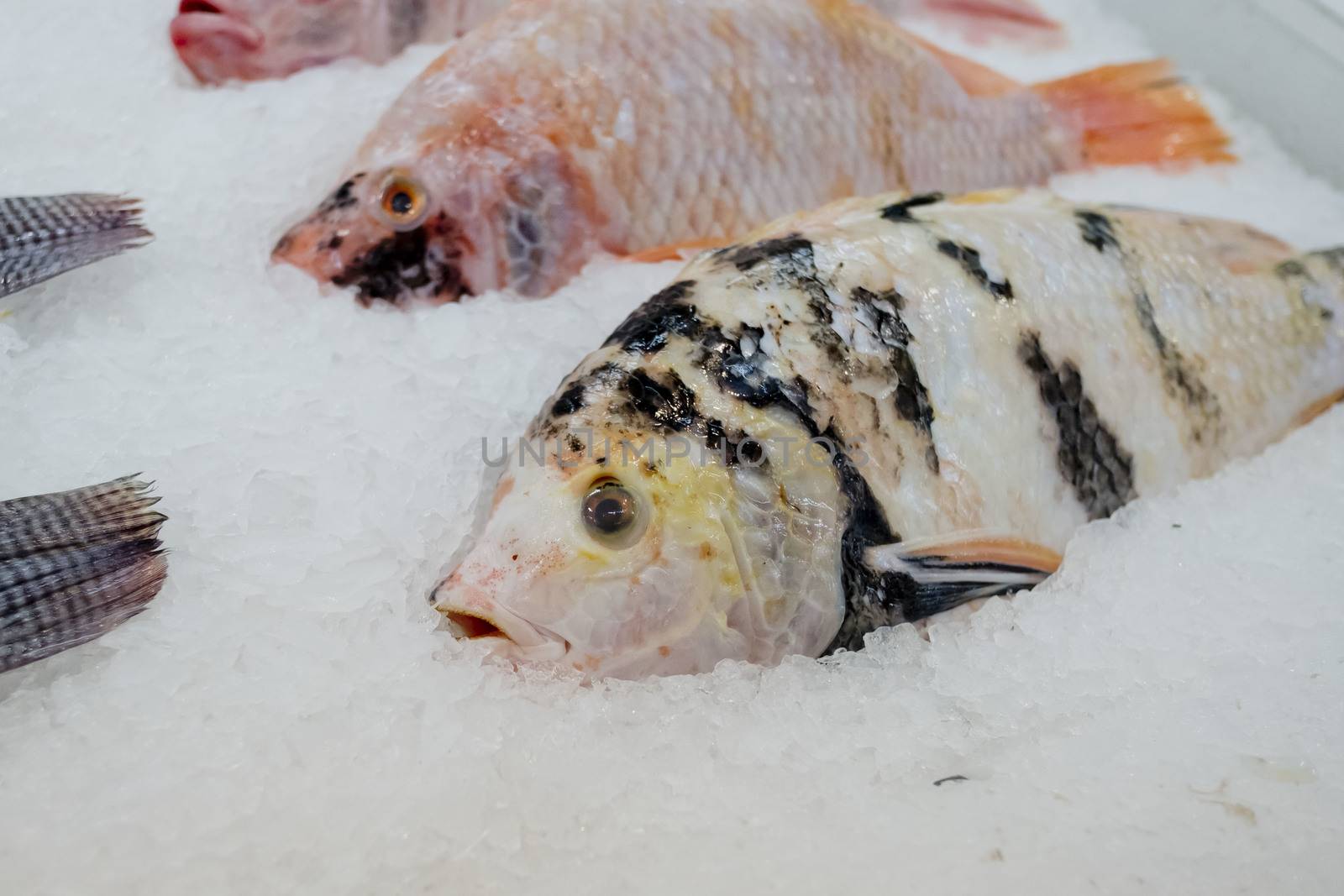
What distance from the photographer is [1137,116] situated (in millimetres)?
2643

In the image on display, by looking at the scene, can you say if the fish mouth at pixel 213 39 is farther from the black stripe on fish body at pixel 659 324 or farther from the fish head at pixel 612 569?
Answer: the fish head at pixel 612 569

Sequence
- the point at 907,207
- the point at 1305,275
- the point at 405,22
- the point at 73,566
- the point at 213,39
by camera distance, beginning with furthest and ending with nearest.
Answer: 1. the point at 405,22
2. the point at 213,39
3. the point at 1305,275
4. the point at 907,207
5. the point at 73,566

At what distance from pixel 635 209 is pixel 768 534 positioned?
997 mm

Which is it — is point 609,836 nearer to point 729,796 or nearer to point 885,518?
point 729,796

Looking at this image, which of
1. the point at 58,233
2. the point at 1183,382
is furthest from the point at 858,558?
the point at 58,233

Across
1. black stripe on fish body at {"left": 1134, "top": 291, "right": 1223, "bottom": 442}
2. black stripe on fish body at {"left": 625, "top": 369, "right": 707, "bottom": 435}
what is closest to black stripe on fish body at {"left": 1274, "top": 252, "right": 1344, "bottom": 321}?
black stripe on fish body at {"left": 1134, "top": 291, "right": 1223, "bottom": 442}

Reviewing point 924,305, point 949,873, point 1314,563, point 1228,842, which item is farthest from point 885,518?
point 1314,563

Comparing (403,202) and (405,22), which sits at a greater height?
(405,22)

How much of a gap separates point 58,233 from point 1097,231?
1710 millimetres

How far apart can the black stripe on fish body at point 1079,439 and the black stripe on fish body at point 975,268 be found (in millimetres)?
75

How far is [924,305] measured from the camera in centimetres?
149

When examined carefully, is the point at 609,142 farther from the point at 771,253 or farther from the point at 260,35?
the point at 260,35

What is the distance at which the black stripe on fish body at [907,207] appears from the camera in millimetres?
1593

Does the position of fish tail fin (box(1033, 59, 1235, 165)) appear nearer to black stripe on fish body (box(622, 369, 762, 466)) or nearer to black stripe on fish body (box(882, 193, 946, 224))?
black stripe on fish body (box(882, 193, 946, 224))
